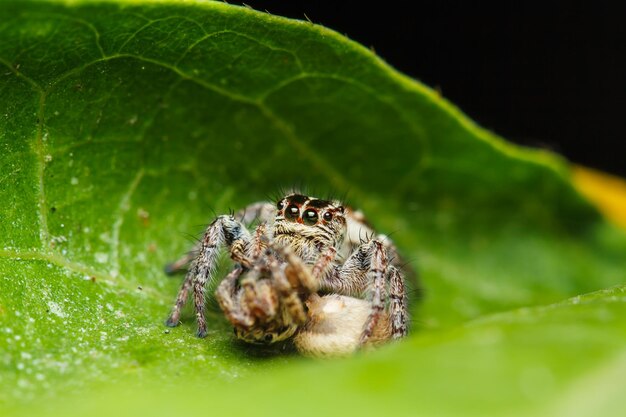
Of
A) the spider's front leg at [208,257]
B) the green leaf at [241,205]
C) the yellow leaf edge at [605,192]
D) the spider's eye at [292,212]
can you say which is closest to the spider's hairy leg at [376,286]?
the green leaf at [241,205]

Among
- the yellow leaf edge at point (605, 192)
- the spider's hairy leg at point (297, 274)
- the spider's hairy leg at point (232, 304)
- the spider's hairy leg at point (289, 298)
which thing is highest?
the yellow leaf edge at point (605, 192)

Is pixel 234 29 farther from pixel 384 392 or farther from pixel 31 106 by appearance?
pixel 384 392

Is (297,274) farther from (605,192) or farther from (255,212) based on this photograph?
(605,192)

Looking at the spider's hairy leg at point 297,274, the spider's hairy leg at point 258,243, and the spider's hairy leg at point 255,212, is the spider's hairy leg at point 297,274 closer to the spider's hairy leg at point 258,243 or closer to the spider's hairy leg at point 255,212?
the spider's hairy leg at point 258,243

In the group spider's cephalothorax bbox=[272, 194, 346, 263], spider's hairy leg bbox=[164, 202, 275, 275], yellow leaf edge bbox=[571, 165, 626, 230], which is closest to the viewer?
spider's cephalothorax bbox=[272, 194, 346, 263]

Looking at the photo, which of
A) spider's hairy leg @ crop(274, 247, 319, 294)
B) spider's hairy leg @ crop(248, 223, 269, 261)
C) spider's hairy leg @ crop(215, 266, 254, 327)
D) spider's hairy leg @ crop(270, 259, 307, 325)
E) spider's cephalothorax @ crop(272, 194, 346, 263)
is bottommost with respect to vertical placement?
spider's hairy leg @ crop(215, 266, 254, 327)

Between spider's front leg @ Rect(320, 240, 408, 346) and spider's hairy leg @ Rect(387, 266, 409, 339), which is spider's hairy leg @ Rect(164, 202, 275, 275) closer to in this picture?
spider's front leg @ Rect(320, 240, 408, 346)

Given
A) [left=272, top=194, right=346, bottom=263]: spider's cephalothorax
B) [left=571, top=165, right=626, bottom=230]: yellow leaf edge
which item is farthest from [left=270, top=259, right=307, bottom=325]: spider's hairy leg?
[left=571, top=165, right=626, bottom=230]: yellow leaf edge
